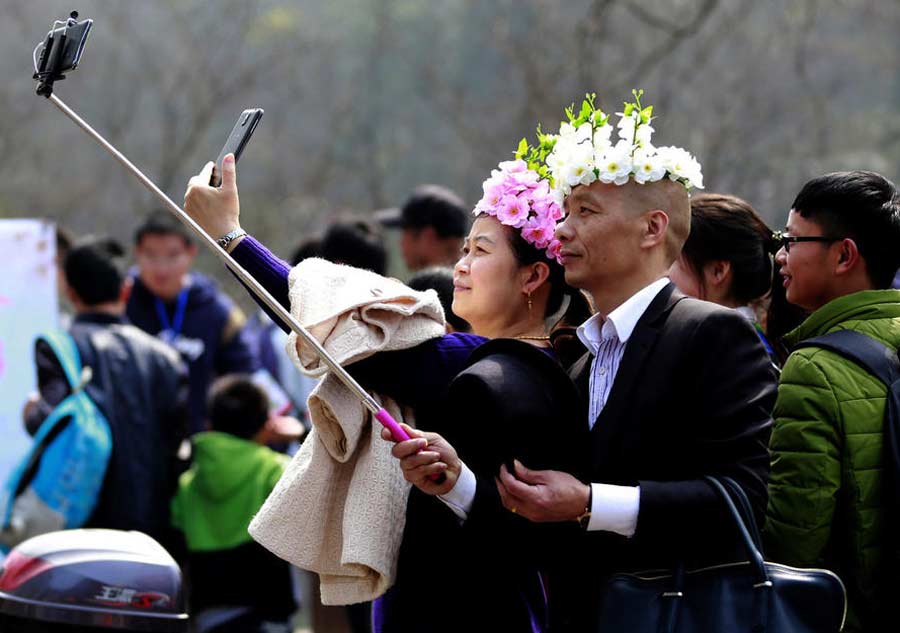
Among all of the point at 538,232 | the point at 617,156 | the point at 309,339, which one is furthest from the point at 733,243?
the point at 309,339

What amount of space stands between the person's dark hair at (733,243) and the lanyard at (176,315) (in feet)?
12.4

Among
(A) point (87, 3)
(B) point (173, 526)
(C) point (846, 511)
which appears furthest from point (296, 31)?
(C) point (846, 511)

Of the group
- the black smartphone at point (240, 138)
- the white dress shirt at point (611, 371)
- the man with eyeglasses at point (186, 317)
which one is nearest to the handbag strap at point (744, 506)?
the white dress shirt at point (611, 371)

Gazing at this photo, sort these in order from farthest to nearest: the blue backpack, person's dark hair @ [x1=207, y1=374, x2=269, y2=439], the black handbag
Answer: person's dark hair @ [x1=207, y1=374, x2=269, y2=439] < the blue backpack < the black handbag

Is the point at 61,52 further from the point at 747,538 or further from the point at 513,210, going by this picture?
the point at 747,538

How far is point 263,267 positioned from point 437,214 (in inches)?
Answer: 115

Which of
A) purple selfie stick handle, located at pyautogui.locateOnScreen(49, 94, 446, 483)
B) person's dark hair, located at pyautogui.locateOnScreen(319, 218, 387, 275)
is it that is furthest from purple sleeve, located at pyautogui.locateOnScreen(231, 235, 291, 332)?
person's dark hair, located at pyautogui.locateOnScreen(319, 218, 387, 275)

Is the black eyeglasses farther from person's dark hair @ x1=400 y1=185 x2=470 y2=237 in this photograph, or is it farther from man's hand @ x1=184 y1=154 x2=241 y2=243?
person's dark hair @ x1=400 y1=185 x2=470 y2=237

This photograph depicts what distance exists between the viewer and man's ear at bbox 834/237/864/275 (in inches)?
128

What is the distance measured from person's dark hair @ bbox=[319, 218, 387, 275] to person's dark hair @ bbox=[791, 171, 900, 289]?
286 centimetres

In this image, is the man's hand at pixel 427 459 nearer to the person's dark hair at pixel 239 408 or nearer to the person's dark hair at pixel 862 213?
the person's dark hair at pixel 862 213

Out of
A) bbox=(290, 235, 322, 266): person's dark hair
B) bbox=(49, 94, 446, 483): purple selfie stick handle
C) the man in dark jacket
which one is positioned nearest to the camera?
bbox=(49, 94, 446, 483): purple selfie stick handle

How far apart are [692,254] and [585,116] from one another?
89cm

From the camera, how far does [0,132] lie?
11883 millimetres
